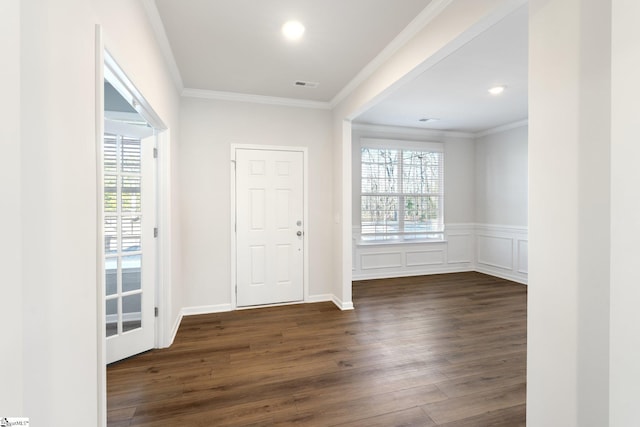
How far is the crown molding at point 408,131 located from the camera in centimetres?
520

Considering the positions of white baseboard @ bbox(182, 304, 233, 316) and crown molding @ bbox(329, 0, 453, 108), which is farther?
white baseboard @ bbox(182, 304, 233, 316)

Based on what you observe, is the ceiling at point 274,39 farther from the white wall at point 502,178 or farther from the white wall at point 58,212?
the white wall at point 502,178

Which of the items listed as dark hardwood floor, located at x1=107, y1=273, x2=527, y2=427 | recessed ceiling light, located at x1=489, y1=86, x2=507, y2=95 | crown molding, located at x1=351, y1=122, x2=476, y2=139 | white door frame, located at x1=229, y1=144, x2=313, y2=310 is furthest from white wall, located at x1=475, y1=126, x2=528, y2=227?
white door frame, located at x1=229, y1=144, x2=313, y2=310

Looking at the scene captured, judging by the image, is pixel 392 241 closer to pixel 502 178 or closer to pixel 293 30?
pixel 502 178

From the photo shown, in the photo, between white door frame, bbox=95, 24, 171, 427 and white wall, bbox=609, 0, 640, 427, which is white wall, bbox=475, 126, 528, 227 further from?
white door frame, bbox=95, 24, 171, 427

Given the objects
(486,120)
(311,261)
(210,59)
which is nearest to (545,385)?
(311,261)

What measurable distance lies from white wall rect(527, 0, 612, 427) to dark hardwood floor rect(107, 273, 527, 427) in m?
0.81

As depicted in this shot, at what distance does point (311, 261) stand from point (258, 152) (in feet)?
5.34

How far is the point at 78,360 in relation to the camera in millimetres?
1097

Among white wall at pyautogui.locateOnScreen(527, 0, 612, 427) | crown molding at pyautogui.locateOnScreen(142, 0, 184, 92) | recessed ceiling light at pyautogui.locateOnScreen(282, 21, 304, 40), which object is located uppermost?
recessed ceiling light at pyautogui.locateOnScreen(282, 21, 304, 40)

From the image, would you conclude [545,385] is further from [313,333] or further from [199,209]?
[199,209]

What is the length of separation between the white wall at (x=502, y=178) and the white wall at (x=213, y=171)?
3.81 meters

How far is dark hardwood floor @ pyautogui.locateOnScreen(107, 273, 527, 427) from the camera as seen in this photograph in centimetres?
183

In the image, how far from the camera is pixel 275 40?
8.09 feet
